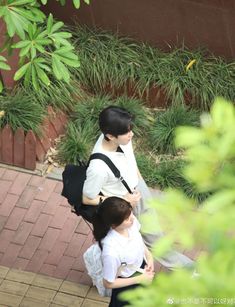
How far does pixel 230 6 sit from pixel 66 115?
6.52 ft

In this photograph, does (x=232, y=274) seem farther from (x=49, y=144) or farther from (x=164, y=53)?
(x=164, y=53)

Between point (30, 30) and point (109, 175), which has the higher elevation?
point (30, 30)

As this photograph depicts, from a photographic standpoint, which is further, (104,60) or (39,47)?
(104,60)

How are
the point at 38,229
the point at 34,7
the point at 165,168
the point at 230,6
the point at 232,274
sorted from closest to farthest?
the point at 232,274
the point at 34,7
the point at 38,229
the point at 165,168
the point at 230,6

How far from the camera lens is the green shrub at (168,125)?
6543mm

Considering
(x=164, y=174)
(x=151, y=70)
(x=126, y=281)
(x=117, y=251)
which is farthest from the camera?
(x=151, y=70)

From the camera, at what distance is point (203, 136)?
5.22 feet

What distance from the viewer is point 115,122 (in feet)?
14.3

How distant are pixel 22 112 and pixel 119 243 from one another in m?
2.58

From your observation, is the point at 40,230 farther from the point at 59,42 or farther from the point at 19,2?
the point at 19,2

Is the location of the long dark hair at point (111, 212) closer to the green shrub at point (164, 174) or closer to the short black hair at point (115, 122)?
the short black hair at point (115, 122)

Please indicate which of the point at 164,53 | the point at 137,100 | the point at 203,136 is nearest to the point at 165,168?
the point at 137,100

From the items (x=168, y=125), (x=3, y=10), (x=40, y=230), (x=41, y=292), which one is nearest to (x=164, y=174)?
(x=168, y=125)

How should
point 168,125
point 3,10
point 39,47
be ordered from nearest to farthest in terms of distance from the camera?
point 3,10 < point 39,47 < point 168,125
